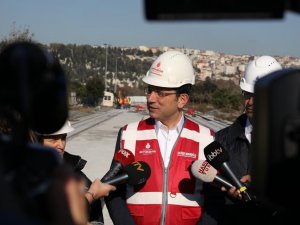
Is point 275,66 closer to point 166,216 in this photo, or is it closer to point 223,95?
point 166,216

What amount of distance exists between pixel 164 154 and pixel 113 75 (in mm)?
133970

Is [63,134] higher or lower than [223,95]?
higher

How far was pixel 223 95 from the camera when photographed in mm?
49375

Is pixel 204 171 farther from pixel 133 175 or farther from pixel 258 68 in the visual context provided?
pixel 258 68

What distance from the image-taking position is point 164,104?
3984mm

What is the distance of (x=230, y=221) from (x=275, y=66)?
1.45 meters

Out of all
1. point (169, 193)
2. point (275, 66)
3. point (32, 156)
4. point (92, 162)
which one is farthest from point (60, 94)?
point (92, 162)

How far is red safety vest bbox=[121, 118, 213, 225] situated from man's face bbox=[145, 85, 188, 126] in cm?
16

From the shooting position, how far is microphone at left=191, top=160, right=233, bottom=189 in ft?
11.2

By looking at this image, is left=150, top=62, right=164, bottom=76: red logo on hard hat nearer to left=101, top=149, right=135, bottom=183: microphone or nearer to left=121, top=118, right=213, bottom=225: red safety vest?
left=121, top=118, right=213, bottom=225: red safety vest

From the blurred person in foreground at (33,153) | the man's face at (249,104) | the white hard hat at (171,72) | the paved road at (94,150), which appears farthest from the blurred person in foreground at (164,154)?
the paved road at (94,150)

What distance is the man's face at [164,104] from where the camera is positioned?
3965mm

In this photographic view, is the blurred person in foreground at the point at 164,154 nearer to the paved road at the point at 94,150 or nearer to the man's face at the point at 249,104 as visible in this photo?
the man's face at the point at 249,104

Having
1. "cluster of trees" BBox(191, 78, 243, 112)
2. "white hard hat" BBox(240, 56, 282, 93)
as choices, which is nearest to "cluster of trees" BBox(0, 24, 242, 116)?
"cluster of trees" BBox(191, 78, 243, 112)
